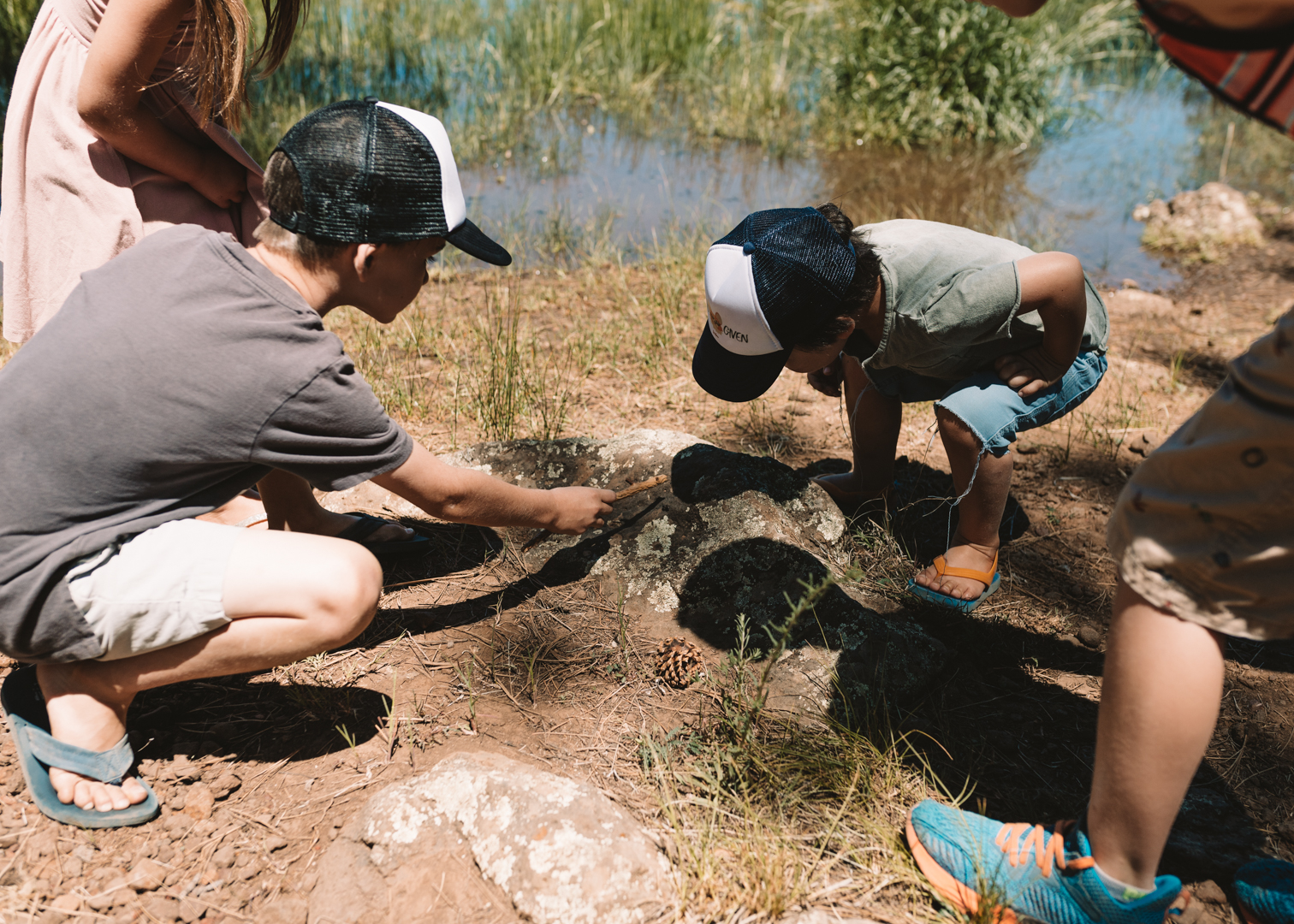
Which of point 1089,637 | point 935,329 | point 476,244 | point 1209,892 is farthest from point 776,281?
point 1209,892

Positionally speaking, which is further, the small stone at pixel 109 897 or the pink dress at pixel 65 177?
the pink dress at pixel 65 177

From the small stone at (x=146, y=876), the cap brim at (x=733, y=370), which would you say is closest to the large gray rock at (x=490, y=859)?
the small stone at (x=146, y=876)

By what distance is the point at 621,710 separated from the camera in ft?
6.85

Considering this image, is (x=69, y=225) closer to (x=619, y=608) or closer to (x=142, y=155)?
(x=142, y=155)

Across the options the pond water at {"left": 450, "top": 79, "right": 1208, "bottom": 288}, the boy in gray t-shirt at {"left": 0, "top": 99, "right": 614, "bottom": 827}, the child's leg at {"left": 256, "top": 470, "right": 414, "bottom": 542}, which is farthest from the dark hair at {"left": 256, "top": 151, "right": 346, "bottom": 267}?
the pond water at {"left": 450, "top": 79, "right": 1208, "bottom": 288}

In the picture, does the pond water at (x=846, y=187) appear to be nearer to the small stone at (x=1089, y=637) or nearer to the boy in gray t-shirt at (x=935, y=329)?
the boy in gray t-shirt at (x=935, y=329)

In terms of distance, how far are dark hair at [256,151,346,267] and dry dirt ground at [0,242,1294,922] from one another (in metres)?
1.00

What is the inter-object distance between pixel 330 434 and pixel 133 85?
1034mm

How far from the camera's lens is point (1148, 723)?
53.0 inches

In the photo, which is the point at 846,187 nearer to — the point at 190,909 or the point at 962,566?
the point at 962,566

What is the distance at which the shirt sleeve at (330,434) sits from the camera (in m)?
1.69

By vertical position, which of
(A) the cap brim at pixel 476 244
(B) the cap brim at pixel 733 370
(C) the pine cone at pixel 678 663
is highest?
(A) the cap brim at pixel 476 244

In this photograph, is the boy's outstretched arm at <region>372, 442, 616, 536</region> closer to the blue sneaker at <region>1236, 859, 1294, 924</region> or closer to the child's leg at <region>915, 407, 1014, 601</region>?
the child's leg at <region>915, 407, 1014, 601</region>

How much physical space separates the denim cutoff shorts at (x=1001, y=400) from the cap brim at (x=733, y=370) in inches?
20.9
